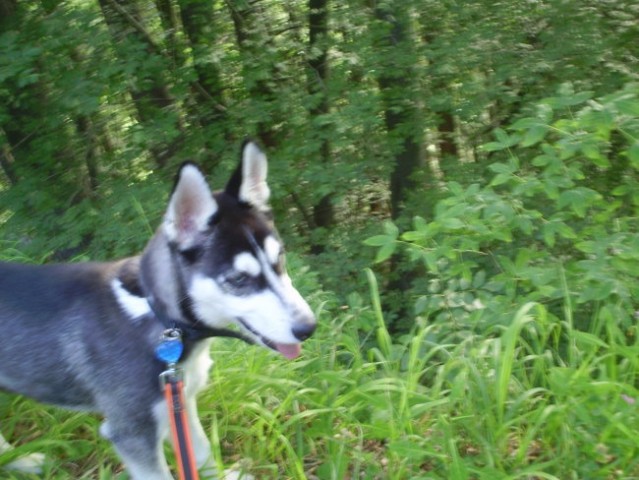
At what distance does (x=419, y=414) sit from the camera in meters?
2.73

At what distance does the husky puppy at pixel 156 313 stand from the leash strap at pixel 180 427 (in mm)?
106

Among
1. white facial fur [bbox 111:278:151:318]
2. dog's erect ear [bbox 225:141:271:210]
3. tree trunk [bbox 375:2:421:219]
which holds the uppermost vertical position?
A: dog's erect ear [bbox 225:141:271:210]

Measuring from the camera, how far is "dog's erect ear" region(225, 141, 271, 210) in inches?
98.9

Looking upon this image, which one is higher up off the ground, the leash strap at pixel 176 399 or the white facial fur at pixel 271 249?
the white facial fur at pixel 271 249

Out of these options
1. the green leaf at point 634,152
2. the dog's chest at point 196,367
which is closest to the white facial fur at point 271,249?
the dog's chest at point 196,367

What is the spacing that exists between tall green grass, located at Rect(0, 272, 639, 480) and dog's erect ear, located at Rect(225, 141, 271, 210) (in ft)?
2.91

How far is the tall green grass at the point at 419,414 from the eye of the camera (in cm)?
248

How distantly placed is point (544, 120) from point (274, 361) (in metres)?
1.79

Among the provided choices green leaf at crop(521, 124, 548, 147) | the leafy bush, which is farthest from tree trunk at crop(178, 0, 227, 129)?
green leaf at crop(521, 124, 548, 147)

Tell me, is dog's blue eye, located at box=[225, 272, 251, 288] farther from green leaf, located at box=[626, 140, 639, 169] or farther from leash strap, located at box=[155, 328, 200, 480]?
green leaf, located at box=[626, 140, 639, 169]

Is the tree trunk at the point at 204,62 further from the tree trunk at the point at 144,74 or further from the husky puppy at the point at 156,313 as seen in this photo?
the husky puppy at the point at 156,313

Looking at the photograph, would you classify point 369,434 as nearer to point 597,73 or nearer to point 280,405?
point 280,405

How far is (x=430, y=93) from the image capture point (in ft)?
19.0

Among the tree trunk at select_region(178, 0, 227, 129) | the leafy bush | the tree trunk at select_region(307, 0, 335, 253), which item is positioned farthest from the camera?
the tree trunk at select_region(178, 0, 227, 129)
